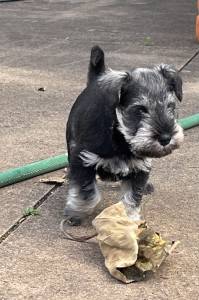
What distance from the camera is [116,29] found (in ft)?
41.7

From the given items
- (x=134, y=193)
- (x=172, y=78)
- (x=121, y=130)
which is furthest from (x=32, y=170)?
(x=172, y=78)

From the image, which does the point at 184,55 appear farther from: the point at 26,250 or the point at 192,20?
the point at 26,250

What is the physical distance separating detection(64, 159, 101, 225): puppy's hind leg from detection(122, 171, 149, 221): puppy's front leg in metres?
0.21

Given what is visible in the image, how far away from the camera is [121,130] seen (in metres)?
4.20

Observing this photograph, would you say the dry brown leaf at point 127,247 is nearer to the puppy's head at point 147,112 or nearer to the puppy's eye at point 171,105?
the puppy's head at point 147,112

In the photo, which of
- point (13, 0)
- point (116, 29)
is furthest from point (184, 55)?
point (13, 0)

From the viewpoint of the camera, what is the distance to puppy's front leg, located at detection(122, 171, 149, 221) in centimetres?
454

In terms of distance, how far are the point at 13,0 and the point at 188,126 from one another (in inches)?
447

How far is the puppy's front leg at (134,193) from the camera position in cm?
454

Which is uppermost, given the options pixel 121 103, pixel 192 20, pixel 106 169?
pixel 121 103

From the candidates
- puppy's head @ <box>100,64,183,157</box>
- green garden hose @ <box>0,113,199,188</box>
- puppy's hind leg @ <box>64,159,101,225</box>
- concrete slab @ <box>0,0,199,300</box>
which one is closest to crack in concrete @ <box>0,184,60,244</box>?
concrete slab @ <box>0,0,199,300</box>

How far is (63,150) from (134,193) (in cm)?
156

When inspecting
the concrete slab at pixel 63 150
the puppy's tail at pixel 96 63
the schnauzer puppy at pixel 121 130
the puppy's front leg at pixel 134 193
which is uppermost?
the puppy's tail at pixel 96 63

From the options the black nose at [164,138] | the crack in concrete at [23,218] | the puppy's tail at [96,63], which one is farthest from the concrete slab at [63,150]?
the puppy's tail at [96,63]
